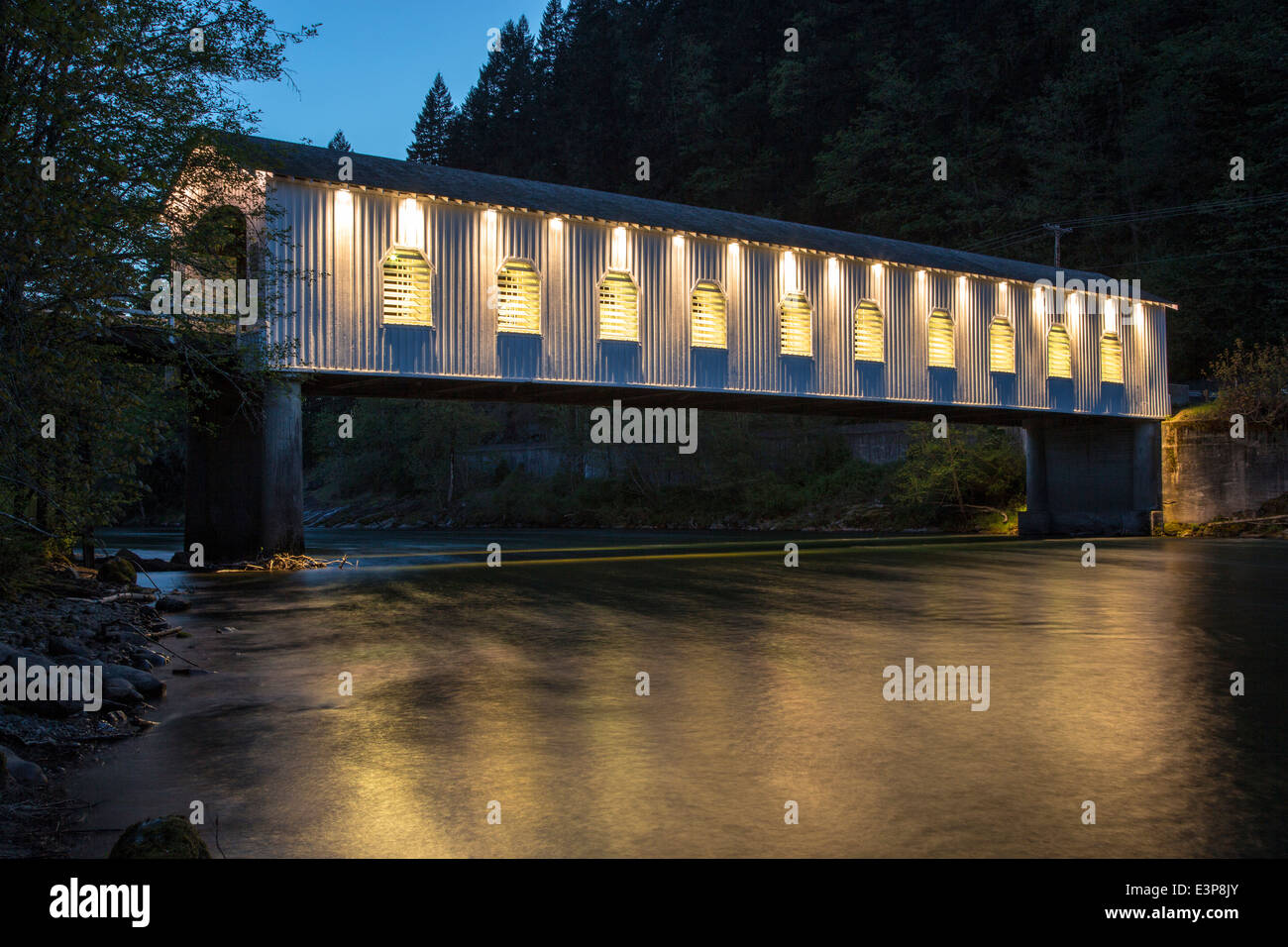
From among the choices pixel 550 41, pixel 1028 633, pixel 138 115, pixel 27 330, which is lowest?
pixel 1028 633

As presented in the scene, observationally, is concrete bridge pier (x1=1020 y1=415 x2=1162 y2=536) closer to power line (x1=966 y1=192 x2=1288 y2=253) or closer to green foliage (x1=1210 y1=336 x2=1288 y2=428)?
green foliage (x1=1210 y1=336 x2=1288 y2=428)

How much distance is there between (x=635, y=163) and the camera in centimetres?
7769

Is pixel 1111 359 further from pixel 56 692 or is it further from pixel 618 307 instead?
pixel 56 692

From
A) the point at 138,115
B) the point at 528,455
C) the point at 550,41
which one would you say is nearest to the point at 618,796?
the point at 138,115

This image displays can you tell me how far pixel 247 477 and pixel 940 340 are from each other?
60.9 feet

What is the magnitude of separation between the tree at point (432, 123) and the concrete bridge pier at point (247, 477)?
8915 centimetres

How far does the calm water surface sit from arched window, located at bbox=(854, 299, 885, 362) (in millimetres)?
14057

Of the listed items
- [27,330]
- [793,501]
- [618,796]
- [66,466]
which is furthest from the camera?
[793,501]

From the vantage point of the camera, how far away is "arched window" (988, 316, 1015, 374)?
30156mm

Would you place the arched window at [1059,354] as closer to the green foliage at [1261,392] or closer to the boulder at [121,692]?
the green foliage at [1261,392]

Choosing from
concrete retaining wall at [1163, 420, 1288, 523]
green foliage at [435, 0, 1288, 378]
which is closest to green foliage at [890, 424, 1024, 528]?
concrete retaining wall at [1163, 420, 1288, 523]
